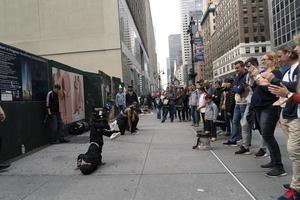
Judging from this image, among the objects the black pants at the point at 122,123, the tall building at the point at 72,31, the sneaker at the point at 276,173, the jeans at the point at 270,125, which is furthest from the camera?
the tall building at the point at 72,31

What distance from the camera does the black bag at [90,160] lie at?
26.4 ft

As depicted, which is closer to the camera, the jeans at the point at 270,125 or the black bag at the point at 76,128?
the jeans at the point at 270,125

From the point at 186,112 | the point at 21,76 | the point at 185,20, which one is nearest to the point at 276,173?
the point at 21,76

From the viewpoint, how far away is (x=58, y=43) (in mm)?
42375

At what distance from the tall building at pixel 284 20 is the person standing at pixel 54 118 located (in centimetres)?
6505

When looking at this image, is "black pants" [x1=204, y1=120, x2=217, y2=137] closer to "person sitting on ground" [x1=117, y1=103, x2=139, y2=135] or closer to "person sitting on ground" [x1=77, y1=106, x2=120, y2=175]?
"person sitting on ground" [x1=117, y1=103, x2=139, y2=135]

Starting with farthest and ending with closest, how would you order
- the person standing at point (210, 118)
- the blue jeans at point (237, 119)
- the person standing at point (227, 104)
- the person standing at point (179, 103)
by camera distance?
1. the person standing at point (179, 103)
2. the person standing at point (210, 118)
3. the person standing at point (227, 104)
4. the blue jeans at point (237, 119)

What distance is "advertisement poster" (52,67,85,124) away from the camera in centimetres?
1463

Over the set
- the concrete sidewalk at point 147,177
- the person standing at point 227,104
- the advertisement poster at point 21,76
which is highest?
the advertisement poster at point 21,76

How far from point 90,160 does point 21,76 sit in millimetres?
3670

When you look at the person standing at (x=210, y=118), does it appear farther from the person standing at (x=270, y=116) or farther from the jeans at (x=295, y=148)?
the jeans at (x=295, y=148)

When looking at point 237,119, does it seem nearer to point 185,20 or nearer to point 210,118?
point 210,118

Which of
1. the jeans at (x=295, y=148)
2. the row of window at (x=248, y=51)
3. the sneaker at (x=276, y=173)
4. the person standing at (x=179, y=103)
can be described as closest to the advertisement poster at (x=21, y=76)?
the sneaker at (x=276, y=173)

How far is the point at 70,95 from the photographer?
16.0 meters
